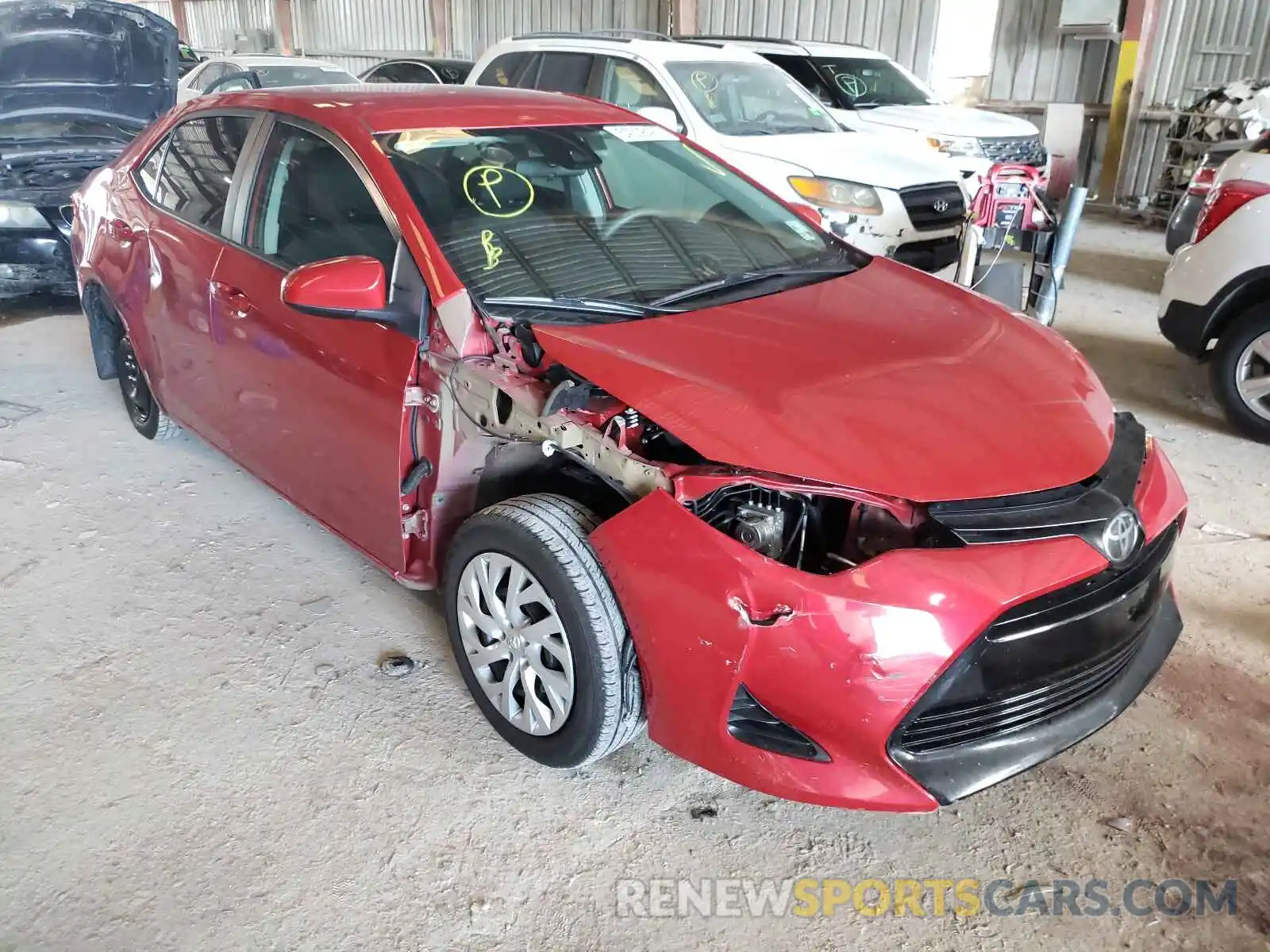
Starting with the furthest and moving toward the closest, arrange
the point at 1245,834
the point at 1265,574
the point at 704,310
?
the point at 1265,574 → the point at 704,310 → the point at 1245,834

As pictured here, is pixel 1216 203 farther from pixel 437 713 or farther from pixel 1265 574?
pixel 437 713

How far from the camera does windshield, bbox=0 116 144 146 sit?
591 centimetres

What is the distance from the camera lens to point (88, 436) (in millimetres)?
4156


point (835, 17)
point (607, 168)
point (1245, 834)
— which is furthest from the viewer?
point (835, 17)

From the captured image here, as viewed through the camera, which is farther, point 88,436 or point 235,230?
point 88,436

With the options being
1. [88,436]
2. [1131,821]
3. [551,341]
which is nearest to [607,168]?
[551,341]

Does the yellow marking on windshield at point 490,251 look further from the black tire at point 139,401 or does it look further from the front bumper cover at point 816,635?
the black tire at point 139,401

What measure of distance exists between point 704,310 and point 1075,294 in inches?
205

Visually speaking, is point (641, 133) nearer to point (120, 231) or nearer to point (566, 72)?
point (120, 231)

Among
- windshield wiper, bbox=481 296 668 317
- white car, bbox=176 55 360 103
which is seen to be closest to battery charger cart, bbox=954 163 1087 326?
windshield wiper, bbox=481 296 668 317

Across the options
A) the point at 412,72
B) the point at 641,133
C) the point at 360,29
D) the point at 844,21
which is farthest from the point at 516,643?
the point at 360,29

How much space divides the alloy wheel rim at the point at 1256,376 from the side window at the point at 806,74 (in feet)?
14.6

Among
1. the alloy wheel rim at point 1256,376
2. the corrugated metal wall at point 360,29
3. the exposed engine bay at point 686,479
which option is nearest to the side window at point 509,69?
the alloy wheel rim at point 1256,376

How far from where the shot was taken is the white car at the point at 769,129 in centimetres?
556
